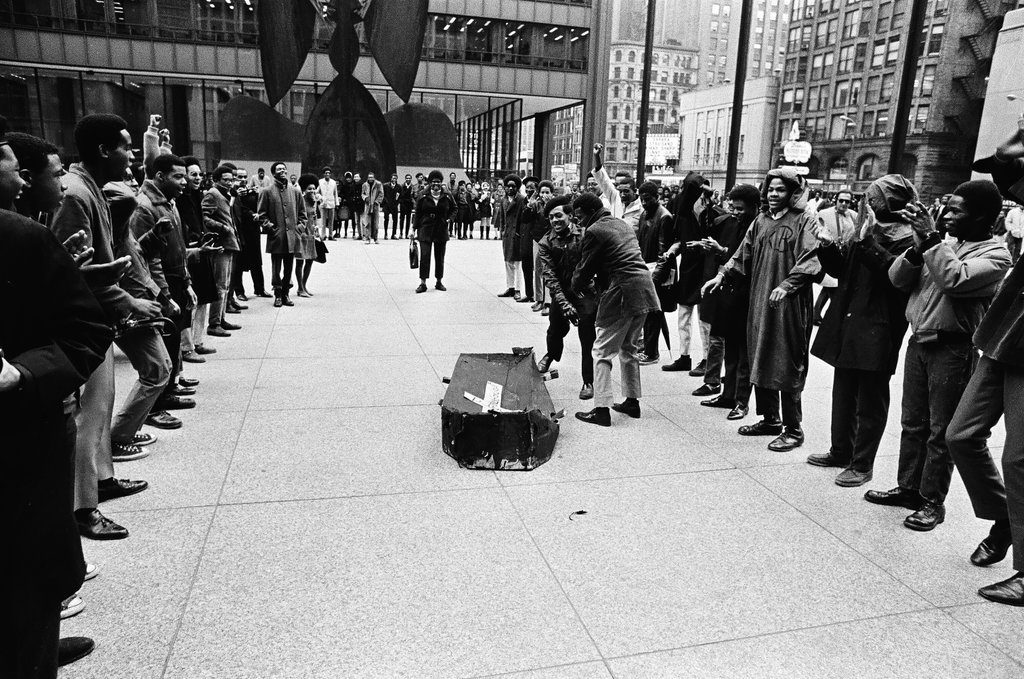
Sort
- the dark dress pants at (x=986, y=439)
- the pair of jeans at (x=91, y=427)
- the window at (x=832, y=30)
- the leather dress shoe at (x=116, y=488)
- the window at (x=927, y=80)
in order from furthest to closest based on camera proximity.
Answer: the window at (x=832, y=30) < the window at (x=927, y=80) < the leather dress shoe at (x=116, y=488) < the pair of jeans at (x=91, y=427) < the dark dress pants at (x=986, y=439)

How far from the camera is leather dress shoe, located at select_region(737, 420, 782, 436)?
18.2 feet

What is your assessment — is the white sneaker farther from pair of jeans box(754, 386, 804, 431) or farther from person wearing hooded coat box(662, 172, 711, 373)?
person wearing hooded coat box(662, 172, 711, 373)

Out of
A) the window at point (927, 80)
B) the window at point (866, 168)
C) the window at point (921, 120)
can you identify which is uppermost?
the window at point (927, 80)

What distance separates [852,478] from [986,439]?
124cm

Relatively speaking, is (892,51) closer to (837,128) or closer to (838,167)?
(837,128)

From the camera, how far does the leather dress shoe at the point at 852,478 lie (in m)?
4.58

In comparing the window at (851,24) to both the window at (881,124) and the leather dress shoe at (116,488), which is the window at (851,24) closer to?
the window at (881,124)

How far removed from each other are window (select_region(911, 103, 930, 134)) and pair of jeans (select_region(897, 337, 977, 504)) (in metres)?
67.8

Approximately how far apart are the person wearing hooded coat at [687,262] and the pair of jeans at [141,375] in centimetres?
485

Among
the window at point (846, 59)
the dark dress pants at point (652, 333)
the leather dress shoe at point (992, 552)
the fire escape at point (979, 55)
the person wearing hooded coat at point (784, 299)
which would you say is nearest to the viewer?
the leather dress shoe at point (992, 552)

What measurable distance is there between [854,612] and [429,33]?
34.8 m

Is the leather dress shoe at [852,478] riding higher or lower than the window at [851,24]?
lower

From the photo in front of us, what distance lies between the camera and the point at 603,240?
18.4 ft

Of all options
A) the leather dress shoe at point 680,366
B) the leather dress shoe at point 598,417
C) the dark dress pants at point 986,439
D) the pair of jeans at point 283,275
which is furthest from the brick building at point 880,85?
the dark dress pants at point 986,439
